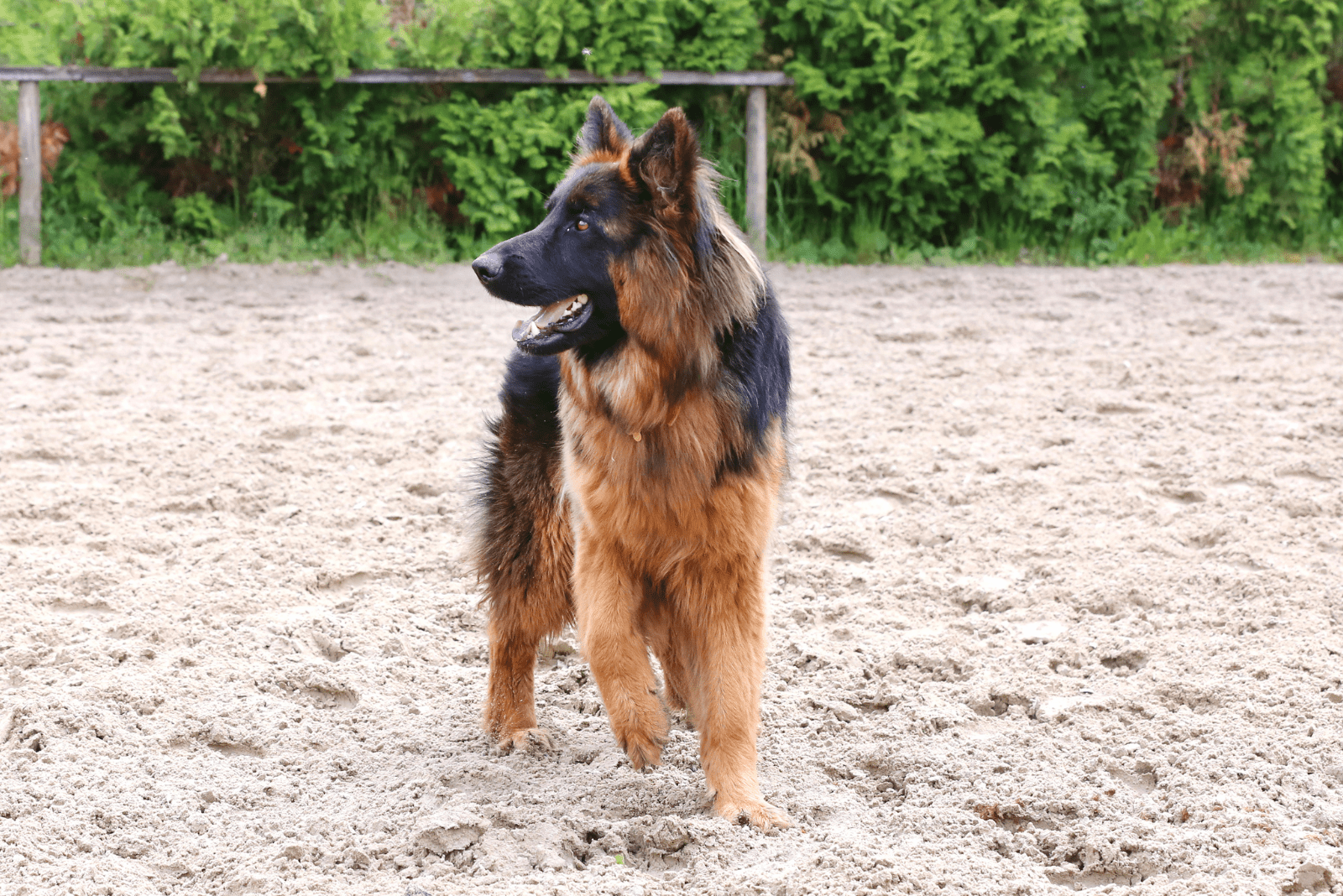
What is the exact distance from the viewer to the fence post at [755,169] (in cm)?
978

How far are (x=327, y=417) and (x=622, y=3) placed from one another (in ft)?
16.2

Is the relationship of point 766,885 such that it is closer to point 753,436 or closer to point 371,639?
point 753,436

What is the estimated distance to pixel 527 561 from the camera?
11.0 ft

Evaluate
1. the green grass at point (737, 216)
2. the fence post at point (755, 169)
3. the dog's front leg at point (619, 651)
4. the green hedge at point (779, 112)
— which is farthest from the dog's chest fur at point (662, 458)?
the green grass at point (737, 216)

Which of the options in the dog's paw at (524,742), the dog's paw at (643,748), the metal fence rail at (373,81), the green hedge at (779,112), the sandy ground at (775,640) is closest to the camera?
the sandy ground at (775,640)

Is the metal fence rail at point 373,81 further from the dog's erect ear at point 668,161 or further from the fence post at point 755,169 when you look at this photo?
the dog's erect ear at point 668,161

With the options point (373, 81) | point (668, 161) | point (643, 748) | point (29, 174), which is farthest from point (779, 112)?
point (643, 748)

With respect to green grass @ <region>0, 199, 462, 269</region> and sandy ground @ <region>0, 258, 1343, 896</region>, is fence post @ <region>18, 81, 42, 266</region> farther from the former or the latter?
sandy ground @ <region>0, 258, 1343, 896</region>

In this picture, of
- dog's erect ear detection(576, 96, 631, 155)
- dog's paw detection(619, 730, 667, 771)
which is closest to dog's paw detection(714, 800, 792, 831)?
dog's paw detection(619, 730, 667, 771)

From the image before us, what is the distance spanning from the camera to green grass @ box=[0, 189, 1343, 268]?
374 inches

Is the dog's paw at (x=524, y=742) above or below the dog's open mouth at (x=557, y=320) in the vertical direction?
below

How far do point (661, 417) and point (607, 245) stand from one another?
1.39ft

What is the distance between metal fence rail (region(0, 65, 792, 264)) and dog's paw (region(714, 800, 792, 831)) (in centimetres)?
685

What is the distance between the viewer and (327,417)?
235 inches
